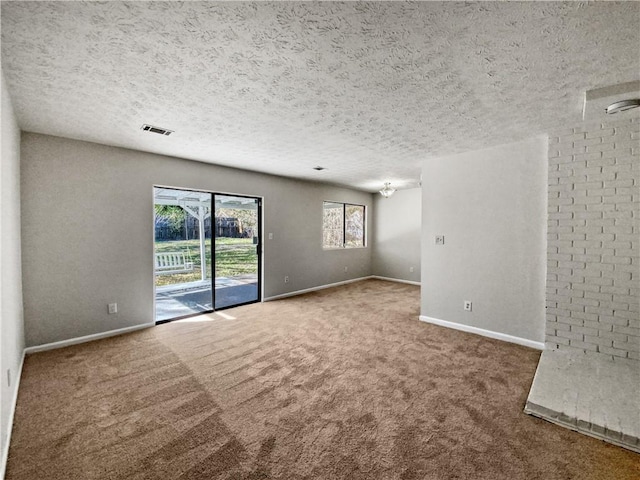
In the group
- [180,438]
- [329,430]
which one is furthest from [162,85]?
[329,430]

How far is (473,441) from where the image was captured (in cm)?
182

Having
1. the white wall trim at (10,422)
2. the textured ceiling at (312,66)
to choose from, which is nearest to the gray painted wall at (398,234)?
the textured ceiling at (312,66)

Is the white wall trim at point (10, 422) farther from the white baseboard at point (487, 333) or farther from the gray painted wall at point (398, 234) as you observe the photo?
the gray painted wall at point (398, 234)

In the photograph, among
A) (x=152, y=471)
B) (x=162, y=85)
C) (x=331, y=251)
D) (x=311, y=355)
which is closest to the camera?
(x=152, y=471)

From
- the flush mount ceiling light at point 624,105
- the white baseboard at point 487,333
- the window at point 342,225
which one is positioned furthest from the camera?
the window at point 342,225

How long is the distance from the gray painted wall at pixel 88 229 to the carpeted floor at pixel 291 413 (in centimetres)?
40

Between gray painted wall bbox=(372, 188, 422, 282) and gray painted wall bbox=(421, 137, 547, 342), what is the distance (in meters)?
2.97

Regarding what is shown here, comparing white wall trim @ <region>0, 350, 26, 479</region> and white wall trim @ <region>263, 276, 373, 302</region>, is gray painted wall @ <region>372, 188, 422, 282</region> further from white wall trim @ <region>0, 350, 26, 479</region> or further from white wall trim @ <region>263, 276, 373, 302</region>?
white wall trim @ <region>0, 350, 26, 479</region>

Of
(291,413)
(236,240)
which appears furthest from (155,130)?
(291,413)

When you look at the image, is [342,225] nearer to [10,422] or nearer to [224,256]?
[224,256]

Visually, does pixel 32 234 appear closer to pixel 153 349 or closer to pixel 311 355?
pixel 153 349

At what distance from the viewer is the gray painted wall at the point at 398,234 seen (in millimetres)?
7113

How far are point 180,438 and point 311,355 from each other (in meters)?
1.49

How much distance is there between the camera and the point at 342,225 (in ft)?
24.1
